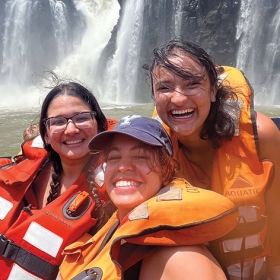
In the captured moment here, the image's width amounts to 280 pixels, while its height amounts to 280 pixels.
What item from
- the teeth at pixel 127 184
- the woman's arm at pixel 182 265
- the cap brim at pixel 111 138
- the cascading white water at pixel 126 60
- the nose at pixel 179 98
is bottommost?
the cascading white water at pixel 126 60

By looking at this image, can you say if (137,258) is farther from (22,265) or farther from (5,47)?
(5,47)

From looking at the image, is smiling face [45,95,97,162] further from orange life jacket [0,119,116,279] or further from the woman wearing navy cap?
the woman wearing navy cap

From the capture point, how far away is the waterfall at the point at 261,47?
22.3 meters

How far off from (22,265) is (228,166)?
1.28m

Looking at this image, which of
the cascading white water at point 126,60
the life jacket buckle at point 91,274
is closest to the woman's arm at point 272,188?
the life jacket buckle at point 91,274

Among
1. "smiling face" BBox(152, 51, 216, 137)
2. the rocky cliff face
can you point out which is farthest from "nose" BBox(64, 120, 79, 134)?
the rocky cliff face

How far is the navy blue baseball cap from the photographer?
160 centimetres

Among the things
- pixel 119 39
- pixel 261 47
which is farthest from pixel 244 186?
pixel 119 39

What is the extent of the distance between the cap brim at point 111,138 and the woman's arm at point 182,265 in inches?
17.9

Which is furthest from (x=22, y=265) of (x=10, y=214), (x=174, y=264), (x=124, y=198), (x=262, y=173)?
(x=262, y=173)

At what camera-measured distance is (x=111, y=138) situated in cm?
173

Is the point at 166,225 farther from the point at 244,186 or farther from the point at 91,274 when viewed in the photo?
the point at 244,186

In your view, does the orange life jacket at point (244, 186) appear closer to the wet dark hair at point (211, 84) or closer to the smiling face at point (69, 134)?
the wet dark hair at point (211, 84)

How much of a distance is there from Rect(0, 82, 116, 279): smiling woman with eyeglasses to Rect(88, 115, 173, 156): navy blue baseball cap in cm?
50
